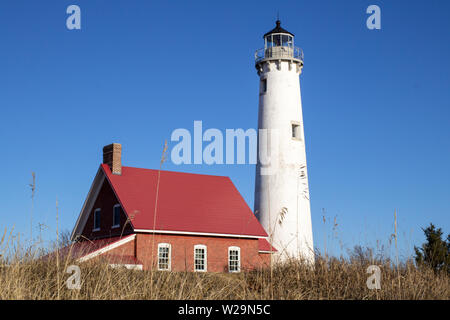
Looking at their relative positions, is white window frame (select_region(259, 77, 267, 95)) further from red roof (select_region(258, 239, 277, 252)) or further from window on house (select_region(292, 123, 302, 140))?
red roof (select_region(258, 239, 277, 252))

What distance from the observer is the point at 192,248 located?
83.7 feet

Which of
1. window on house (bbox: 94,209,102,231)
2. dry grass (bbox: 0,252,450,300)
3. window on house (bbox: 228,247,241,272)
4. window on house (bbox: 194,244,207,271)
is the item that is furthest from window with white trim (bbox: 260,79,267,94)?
dry grass (bbox: 0,252,450,300)

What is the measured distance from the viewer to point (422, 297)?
7109mm

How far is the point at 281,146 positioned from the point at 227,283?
2169 centimetres

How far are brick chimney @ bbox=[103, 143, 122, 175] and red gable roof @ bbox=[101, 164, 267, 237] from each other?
298 mm

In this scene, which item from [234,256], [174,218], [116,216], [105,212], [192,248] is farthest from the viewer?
[105,212]

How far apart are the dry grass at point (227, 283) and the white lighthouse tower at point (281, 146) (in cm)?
1926

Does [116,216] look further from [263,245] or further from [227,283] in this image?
[227,283]

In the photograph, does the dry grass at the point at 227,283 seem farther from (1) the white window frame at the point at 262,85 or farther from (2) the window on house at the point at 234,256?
(1) the white window frame at the point at 262,85

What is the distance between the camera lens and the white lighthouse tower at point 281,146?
2898 centimetres

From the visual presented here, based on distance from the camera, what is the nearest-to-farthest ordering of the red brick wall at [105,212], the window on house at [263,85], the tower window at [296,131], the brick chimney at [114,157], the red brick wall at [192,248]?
the red brick wall at [192,248] < the red brick wall at [105,212] < the brick chimney at [114,157] < the tower window at [296,131] < the window on house at [263,85]

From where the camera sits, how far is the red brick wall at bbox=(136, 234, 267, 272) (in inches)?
945

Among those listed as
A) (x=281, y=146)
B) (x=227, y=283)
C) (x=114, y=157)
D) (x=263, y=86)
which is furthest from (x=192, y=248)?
(x=227, y=283)

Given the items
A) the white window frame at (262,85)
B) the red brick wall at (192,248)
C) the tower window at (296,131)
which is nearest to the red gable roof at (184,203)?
the red brick wall at (192,248)
